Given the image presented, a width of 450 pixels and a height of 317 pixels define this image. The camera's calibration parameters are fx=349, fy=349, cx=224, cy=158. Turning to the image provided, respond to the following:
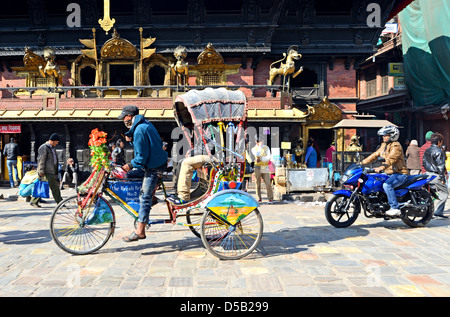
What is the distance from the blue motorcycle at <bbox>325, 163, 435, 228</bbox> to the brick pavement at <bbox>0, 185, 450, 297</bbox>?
1.03 ft

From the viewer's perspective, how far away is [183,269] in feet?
14.6

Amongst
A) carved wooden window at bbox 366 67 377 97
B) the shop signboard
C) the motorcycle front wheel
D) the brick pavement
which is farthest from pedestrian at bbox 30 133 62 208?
carved wooden window at bbox 366 67 377 97

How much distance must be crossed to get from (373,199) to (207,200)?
3.90 meters

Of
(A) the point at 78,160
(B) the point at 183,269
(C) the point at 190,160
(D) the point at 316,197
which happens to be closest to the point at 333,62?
(D) the point at 316,197

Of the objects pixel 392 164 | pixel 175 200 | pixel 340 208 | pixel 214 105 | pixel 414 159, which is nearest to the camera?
pixel 175 200

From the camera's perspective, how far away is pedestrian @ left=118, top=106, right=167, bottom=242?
16.7ft

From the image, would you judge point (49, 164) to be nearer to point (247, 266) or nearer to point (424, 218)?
point (247, 266)

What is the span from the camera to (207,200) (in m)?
5.02

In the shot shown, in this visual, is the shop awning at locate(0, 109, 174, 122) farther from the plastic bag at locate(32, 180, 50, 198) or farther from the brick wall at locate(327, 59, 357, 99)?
the brick wall at locate(327, 59, 357, 99)

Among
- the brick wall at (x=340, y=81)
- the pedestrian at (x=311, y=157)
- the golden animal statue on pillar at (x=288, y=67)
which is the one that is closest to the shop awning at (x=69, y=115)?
the golden animal statue on pillar at (x=288, y=67)

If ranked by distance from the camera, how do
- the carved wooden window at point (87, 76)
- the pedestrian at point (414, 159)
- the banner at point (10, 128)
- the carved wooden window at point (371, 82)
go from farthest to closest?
1. the carved wooden window at point (371, 82)
2. the carved wooden window at point (87, 76)
3. the banner at point (10, 128)
4. the pedestrian at point (414, 159)

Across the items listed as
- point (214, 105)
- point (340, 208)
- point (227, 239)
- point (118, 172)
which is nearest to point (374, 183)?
point (340, 208)

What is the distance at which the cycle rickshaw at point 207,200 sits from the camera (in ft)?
16.5

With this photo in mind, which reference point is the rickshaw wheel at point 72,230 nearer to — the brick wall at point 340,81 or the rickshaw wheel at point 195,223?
the rickshaw wheel at point 195,223
